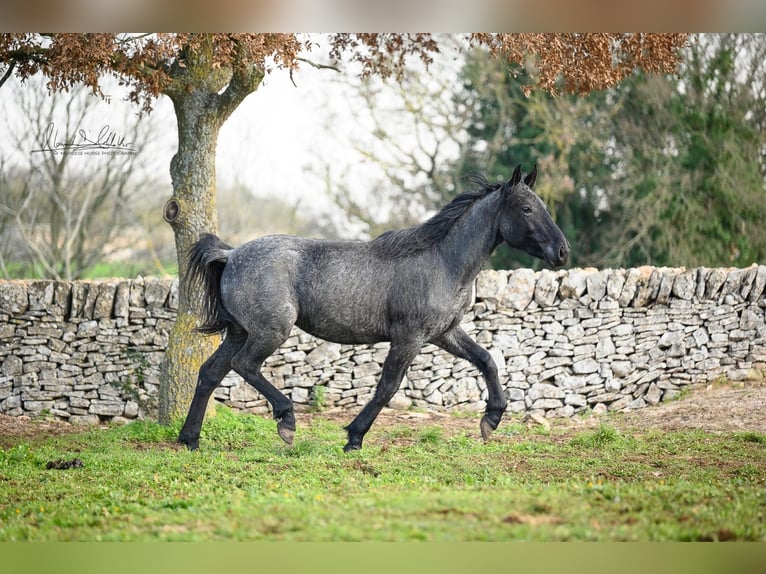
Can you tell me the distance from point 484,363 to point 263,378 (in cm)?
149

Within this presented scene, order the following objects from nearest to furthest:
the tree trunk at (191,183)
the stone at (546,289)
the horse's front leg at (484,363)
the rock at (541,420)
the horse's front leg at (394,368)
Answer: the horse's front leg at (394,368) → the horse's front leg at (484,363) → the tree trunk at (191,183) → the rock at (541,420) → the stone at (546,289)

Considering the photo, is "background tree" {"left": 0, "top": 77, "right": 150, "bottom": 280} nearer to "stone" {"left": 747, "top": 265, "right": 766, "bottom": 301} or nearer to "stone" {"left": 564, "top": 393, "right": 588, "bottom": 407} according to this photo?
"stone" {"left": 564, "top": 393, "right": 588, "bottom": 407}

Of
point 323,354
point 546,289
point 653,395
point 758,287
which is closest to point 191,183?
point 323,354

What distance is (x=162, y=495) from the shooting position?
515cm

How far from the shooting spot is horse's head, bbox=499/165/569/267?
5.54 meters

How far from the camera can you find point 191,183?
7074 millimetres

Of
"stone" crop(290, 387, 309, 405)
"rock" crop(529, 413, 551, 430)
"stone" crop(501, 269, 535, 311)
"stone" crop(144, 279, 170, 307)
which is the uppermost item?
"stone" crop(501, 269, 535, 311)

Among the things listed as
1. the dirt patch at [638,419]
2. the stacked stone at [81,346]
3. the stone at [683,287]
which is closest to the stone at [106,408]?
the stacked stone at [81,346]

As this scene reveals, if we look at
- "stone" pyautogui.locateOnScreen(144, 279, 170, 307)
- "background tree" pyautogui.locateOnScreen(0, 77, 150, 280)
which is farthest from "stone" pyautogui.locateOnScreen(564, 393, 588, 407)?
"background tree" pyautogui.locateOnScreen(0, 77, 150, 280)

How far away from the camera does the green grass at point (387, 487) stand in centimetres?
451

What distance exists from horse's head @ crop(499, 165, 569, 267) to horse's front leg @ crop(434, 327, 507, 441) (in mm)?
762

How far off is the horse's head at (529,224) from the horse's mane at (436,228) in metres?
0.23

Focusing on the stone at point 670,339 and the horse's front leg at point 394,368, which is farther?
the stone at point 670,339

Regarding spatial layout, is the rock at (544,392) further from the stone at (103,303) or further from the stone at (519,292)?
the stone at (103,303)
